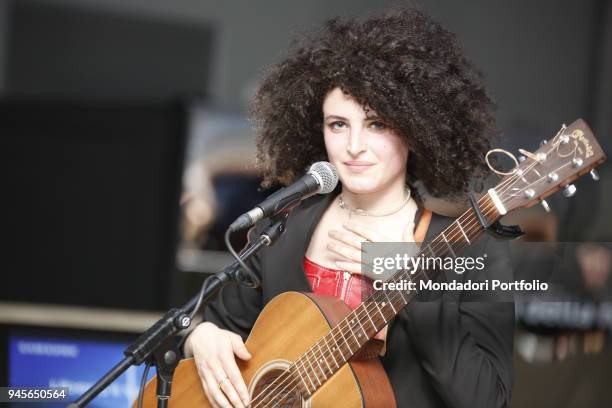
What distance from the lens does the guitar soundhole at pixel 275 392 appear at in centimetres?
184

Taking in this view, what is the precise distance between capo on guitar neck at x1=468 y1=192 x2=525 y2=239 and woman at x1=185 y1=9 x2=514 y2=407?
0.37 feet

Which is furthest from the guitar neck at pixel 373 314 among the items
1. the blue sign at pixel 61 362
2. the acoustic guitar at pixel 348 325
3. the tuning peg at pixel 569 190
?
the blue sign at pixel 61 362

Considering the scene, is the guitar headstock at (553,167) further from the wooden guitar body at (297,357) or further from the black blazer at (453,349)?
the wooden guitar body at (297,357)

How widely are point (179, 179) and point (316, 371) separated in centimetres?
308

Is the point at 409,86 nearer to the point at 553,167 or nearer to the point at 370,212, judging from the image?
the point at 370,212

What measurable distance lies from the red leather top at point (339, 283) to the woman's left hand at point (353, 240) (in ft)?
0.12

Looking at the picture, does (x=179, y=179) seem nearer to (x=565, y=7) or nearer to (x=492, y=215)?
(x=565, y=7)

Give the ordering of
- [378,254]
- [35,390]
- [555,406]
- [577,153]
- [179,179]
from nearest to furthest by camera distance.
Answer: [577,153] < [378,254] < [35,390] < [555,406] < [179,179]

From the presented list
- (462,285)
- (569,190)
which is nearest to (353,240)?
(462,285)

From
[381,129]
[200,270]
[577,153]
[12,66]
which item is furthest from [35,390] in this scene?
[12,66]

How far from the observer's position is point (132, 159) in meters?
4.80

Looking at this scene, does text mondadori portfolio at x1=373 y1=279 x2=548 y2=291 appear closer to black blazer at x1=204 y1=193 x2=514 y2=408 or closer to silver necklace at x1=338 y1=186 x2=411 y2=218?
black blazer at x1=204 y1=193 x2=514 y2=408

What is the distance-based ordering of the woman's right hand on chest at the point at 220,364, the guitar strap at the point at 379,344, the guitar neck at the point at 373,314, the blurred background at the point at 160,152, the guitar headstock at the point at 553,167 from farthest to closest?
1. the blurred background at the point at 160,152
2. the woman's right hand on chest at the point at 220,364
3. the guitar strap at the point at 379,344
4. the guitar neck at the point at 373,314
5. the guitar headstock at the point at 553,167

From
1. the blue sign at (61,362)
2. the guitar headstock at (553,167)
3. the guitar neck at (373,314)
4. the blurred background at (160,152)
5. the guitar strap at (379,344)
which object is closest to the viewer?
the guitar headstock at (553,167)
